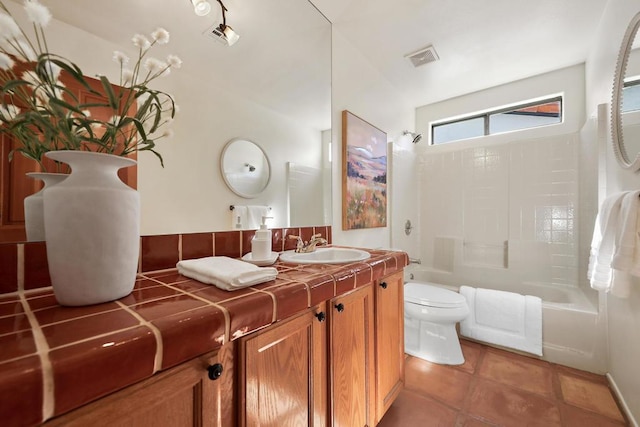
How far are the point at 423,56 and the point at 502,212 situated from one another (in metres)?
1.72

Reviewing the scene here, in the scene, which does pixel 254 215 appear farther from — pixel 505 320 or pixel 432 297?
pixel 505 320

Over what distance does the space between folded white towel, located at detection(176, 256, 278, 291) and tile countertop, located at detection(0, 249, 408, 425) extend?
0.02 metres

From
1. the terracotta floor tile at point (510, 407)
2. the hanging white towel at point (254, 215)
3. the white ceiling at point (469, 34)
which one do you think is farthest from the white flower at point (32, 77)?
the terracotta floor tile at point (510, 407)

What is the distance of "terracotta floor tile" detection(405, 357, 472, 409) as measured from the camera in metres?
1.51

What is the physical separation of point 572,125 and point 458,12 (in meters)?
1.63

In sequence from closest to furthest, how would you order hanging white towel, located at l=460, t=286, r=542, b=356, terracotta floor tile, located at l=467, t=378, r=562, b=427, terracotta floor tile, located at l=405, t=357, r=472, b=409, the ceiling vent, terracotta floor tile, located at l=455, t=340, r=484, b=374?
terracotta floor tile, located at l=467, t=378, r=562, b=427 → terracotta floor tile, located at l=405, t=357, r=472, b=409 → terracotta floor tile, located at l=455, t=340, r=484, b=374 → hanging white towel, located at l=460, t=286, r=542, b=356 → the ceiling vent

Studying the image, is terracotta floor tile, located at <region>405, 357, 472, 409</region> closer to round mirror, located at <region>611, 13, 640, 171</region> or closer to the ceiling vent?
round mirror, located at <region>611, 13, 640, 171</region>

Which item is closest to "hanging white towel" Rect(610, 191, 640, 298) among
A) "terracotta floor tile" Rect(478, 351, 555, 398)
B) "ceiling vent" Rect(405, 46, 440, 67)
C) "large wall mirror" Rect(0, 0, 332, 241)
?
"terracotta floor tile" Rect(478, 351, 555, 398)

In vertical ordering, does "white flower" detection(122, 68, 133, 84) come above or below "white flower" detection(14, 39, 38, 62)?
above

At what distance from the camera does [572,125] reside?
228cm

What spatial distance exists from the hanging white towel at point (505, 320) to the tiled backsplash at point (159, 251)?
5.40 ft

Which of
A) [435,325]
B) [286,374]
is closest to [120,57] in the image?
[286,374]

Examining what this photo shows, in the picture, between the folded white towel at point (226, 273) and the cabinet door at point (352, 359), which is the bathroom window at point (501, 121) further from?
the folded white towel at point (226, 273)

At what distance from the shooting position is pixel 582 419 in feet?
4.36
